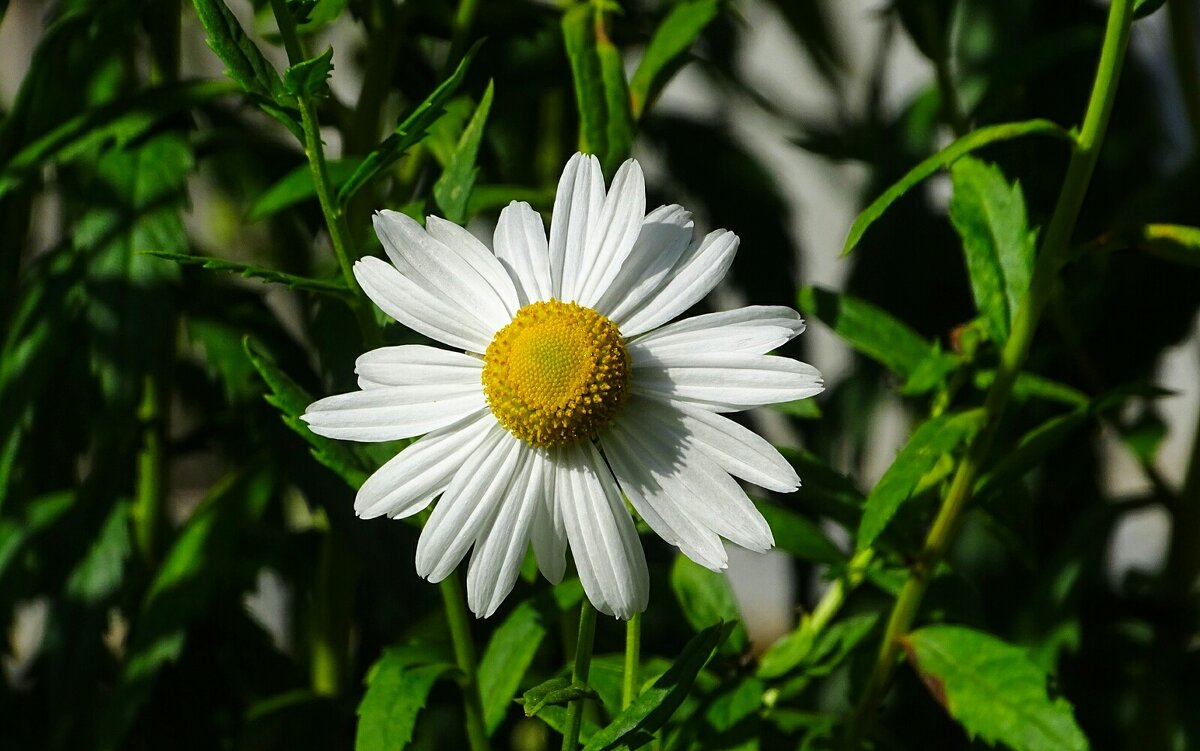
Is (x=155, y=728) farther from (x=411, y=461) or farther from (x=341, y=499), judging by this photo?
(x=411, y=461)

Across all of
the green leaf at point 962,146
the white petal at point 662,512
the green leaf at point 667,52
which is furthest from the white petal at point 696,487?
the green leaf at point 667,52

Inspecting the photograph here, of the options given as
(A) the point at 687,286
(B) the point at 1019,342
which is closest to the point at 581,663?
(A) the point at 687,286

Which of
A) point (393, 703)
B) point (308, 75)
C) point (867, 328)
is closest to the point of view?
point (308, 75)

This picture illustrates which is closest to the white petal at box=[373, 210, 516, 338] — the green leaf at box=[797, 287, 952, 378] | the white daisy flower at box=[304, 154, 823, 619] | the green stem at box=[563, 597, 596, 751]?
the white daisy flower at box=[304, 154, 823, 619]

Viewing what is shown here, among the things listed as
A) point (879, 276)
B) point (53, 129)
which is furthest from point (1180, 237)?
point (53, 129)

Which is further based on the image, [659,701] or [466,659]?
[466,659]

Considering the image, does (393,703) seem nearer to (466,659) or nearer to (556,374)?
(466,659)

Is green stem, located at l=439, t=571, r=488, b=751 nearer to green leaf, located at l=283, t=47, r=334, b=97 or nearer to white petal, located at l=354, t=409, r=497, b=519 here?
white petal, located at l=354, t=409, r=497, b=519

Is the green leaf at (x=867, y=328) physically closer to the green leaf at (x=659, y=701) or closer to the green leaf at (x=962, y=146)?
the green leaf at (x=962, y=146)
